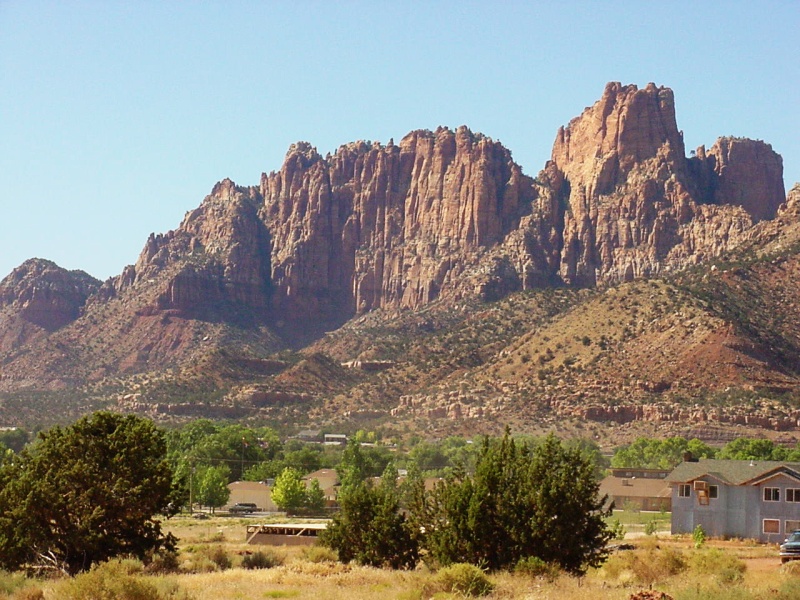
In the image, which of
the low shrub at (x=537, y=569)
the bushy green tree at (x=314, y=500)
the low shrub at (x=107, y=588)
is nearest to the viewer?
the low shrub at (x=107, y=588)

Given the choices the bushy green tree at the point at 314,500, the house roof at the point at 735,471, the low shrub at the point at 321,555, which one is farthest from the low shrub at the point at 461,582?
the bushy green tree at the point at 314,500

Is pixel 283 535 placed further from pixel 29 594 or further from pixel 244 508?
pixel 244 508

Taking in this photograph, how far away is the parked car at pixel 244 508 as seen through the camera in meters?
101


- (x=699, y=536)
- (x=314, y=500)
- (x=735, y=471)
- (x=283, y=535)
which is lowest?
(x=283, y=535)

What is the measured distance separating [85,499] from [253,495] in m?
63.8

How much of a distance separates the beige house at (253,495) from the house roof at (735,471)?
39.0 meters

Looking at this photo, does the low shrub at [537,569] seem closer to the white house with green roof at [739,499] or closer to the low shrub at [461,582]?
the low shrub at [461,582]

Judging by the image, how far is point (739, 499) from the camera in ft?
234

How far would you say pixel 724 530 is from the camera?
7162cm

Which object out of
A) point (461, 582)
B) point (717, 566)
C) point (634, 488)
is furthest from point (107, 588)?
point (634, 488)

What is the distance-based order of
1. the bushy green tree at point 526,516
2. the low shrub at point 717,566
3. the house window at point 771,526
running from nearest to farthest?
the bushy green tree at point 526,516 → the low shrub at point 717,566 → the house window at point 771,526

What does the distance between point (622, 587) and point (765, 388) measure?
95.9m

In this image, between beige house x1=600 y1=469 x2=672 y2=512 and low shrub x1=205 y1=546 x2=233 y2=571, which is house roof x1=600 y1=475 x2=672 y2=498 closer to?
beige house x1=600 y1=469 x2=672 y2=512

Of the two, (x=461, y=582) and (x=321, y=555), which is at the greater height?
(x=461, y=582)
